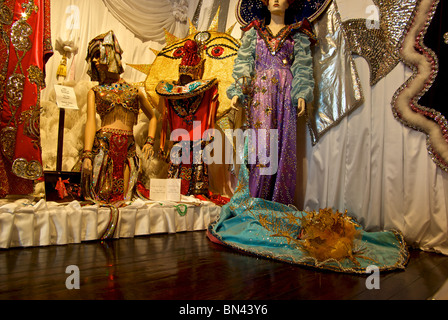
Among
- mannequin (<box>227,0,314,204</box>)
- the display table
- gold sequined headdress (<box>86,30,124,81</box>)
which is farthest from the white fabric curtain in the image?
the display table

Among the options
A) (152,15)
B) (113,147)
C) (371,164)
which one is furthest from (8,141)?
(152,15)

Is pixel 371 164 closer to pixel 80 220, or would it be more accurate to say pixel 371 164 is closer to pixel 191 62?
pixel 191 62

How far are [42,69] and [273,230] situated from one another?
2.26 metres

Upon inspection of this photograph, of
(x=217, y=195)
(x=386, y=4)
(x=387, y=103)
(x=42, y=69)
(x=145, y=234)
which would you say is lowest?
(x=145, y=234)

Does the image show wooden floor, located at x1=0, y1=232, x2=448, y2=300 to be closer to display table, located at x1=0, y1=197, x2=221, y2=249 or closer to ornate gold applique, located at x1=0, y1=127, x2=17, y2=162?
display table, located at x1=0, y1=197, x2=221, y2=249

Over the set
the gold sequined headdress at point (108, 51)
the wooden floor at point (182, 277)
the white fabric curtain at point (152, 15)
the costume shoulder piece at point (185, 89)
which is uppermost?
the white fabric curtain at point (152, 15)

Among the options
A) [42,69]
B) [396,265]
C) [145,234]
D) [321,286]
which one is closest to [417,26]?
[396,265]

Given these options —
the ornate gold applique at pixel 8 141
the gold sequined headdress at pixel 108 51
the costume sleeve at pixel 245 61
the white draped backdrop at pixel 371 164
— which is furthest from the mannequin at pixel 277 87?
the ornate gold applique at pixel 8 141

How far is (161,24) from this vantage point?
4.59 metres

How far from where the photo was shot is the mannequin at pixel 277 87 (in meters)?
2.82

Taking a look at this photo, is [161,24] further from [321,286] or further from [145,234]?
[321,286]

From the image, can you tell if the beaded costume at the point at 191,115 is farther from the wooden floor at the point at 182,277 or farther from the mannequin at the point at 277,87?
the wooden floor at the point at 182,277

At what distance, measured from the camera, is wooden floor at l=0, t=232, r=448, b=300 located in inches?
47.3

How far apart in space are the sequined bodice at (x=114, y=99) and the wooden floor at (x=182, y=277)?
1.38 metres
